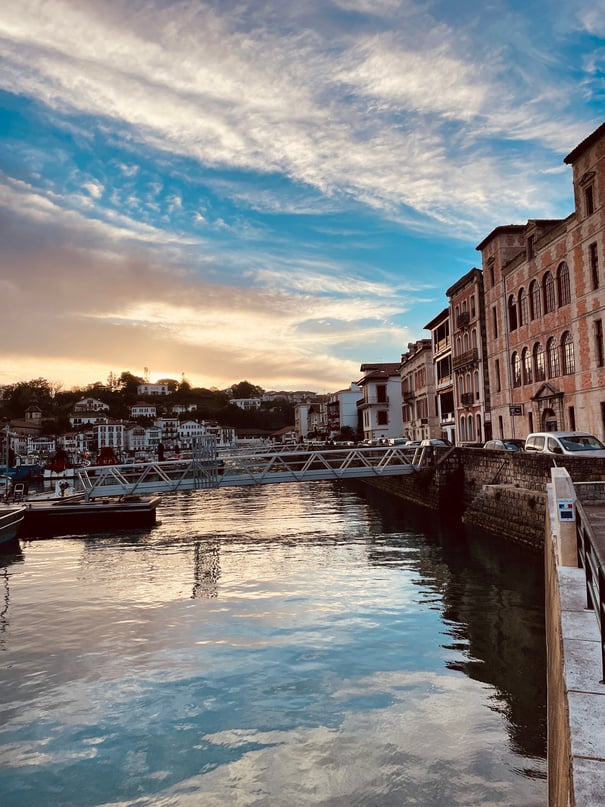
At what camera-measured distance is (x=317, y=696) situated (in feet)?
31.8

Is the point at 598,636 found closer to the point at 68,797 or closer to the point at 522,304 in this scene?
the point at 68,797

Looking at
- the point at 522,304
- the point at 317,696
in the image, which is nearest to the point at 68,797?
the point at 317,696

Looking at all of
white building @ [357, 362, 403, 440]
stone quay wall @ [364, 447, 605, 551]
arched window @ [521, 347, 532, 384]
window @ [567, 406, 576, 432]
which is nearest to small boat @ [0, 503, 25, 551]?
stone quay wall @ [364, 447, 605, 551]

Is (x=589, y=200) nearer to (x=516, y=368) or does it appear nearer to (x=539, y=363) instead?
(x=539, y=363)

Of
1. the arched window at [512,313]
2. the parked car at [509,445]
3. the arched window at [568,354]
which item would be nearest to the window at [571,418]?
the arched window at [568,354]

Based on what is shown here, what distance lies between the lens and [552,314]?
3497 centimetres

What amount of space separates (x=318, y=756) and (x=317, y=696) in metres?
1.72

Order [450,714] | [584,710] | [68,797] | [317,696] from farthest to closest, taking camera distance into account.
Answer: [317,696]
[450,714]
[68,797]
[584,710]

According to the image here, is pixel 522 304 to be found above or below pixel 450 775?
above

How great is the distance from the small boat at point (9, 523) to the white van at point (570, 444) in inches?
863

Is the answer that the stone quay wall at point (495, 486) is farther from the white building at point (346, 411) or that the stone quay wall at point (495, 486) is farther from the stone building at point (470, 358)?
the white building at point (346, 411)

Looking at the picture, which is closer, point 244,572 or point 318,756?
point 318,756

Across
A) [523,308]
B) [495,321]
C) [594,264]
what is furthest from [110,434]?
[594,264]

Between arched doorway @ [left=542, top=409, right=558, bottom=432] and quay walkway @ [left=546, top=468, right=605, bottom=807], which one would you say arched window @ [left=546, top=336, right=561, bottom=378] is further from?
quay walkway @ [left=546, top=468, right=605, bottom=807]
